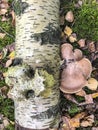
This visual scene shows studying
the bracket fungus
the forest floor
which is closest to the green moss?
the forest floor

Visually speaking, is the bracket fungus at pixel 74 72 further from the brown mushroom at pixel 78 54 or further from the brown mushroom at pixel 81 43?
the brown mushroom at pixel 81 43

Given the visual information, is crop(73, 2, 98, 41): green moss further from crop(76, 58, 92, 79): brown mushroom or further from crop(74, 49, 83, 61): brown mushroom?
crop(76, 58, 92, 79): brown mushroom

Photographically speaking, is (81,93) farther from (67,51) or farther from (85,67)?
(67,51)

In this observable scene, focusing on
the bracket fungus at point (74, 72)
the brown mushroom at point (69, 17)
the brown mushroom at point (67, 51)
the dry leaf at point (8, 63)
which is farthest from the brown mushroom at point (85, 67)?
the dry leaf at point (8, 63)

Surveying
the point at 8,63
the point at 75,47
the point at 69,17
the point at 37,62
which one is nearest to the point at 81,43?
the point at 75,47

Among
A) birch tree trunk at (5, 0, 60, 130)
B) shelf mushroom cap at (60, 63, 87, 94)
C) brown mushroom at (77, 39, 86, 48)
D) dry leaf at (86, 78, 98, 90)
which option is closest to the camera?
birch tree trunk at (5, 0, 60, 130)

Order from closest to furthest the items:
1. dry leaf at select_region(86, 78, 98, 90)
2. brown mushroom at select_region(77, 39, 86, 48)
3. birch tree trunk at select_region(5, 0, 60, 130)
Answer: birch tree trunk at select_region(5, 0, 60, 130)
dry leaf at select_region(86, 78, 98, 90)
brown mushroom at select_region(77, 39, 86, 48)
